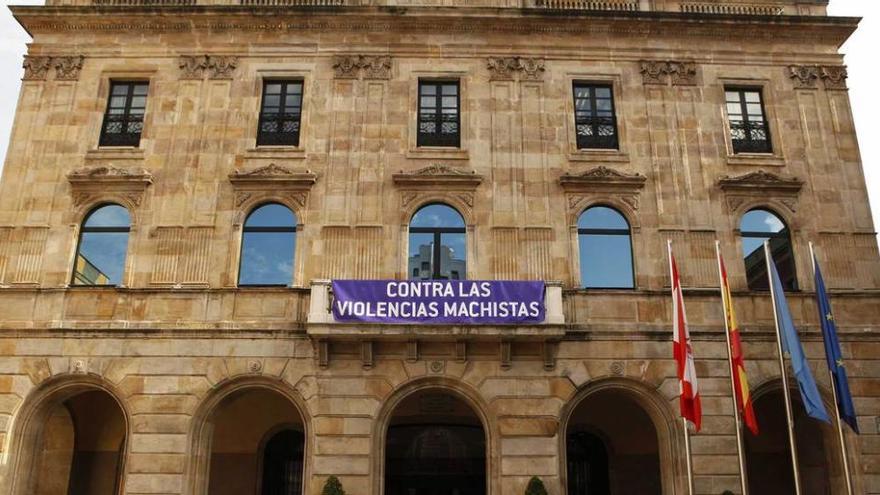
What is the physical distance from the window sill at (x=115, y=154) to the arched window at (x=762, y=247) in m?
17.2

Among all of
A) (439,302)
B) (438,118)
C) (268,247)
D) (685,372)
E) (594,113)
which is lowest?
(685,372)

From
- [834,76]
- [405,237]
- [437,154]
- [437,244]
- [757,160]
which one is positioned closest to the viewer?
[405,237]

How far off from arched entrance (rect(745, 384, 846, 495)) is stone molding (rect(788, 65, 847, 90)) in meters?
9.29

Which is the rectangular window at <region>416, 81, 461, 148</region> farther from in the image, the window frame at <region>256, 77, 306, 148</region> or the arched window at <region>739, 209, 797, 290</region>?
the arched window at <region>739, 209, 797, 290</region>

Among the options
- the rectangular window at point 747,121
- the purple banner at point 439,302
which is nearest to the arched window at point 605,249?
the purple banner at point 439,302

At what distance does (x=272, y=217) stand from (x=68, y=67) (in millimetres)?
7971

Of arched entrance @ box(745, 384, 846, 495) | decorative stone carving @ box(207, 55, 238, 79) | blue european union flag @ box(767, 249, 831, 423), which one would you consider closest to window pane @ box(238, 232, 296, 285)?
decorative stone carving @ box(207, 55, 238, 79)

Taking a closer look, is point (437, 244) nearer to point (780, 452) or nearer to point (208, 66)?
point (208, 66)

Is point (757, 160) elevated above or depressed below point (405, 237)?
above

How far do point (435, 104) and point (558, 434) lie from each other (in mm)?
10062

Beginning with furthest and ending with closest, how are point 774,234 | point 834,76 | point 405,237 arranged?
point 834,76 < point 774,234 < point 405,237

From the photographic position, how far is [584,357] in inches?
735

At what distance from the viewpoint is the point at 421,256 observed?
1981 centimetres

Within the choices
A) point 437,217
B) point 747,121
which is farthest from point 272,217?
point 747,121
